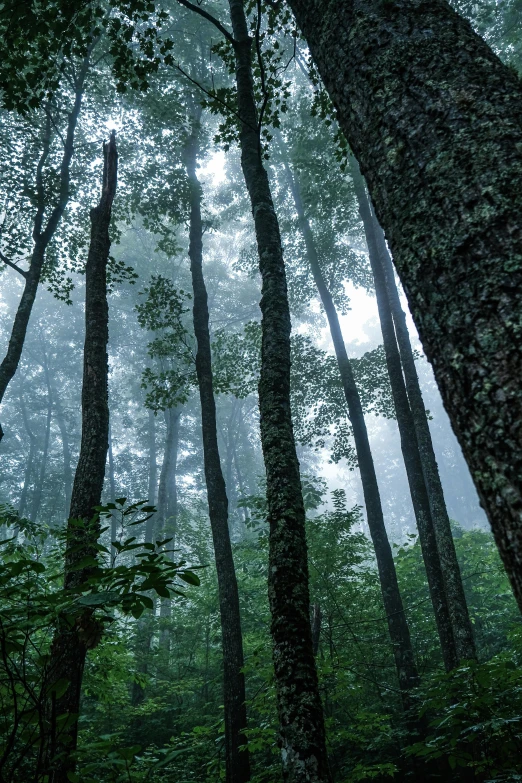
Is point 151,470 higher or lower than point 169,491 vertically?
higher

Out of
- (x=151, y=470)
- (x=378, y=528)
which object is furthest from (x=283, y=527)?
(x=151, y=470)

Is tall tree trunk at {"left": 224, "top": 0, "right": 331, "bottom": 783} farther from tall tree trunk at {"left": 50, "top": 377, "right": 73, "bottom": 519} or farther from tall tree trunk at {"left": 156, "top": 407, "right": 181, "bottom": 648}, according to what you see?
tall tree trunk at {"left": 50, "top": 377, "right": 73, "bottom": 519}

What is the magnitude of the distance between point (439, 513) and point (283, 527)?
19.9ft

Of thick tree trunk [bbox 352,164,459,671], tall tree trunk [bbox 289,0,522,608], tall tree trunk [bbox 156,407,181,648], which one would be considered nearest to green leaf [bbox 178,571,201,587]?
tall tree trunk [bbox 289,0,522,608]

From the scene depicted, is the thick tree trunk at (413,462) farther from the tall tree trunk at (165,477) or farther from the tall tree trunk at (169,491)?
the tall tree trunk at (165,477)

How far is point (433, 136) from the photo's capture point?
1448 mm

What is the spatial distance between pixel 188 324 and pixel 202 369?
24479 millimetres

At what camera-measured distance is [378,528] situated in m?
11.9

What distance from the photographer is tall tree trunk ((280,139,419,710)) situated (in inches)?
365

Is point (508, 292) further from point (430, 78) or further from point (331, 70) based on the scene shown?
point (331, 70)

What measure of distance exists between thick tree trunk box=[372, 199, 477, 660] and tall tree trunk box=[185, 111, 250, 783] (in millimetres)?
3511

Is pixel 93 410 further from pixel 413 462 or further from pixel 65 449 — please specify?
pixel 65 449

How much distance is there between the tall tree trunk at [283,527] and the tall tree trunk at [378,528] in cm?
462

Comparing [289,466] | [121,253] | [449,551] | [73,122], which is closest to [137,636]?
[449,551]
